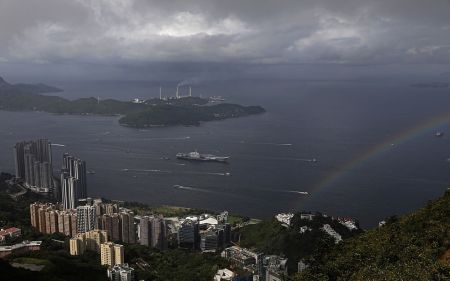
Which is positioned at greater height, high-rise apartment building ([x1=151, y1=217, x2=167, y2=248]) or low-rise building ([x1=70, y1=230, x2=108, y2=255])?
low-rise building ([x1=70, y1=230, x2=108, y2=255])

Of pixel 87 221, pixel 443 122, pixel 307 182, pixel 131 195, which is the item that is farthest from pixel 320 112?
pixel 87 221

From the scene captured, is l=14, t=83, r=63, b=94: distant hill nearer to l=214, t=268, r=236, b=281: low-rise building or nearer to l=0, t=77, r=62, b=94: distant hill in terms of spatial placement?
l=0, t=77, r=62, b=94: distant hill

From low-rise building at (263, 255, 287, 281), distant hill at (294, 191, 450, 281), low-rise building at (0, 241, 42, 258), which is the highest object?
distant hill at (294, 191, 450, 281)

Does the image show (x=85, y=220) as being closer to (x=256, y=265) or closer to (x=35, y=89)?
(x=256, y=265)

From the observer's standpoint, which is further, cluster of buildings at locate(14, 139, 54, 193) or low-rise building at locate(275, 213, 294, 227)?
cluster of buildings at locate(14, 139, 54, 193)

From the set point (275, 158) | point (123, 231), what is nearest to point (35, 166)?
point (123, 231)

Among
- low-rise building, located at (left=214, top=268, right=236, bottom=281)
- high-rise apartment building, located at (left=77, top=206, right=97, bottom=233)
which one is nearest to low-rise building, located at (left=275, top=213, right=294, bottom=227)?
low-rise building, located at (left=214, top=268, right=236, bottom=281)

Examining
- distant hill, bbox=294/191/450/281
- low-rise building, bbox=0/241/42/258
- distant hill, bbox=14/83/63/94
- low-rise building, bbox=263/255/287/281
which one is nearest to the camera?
distant hill, bbox=294/191/450/281
